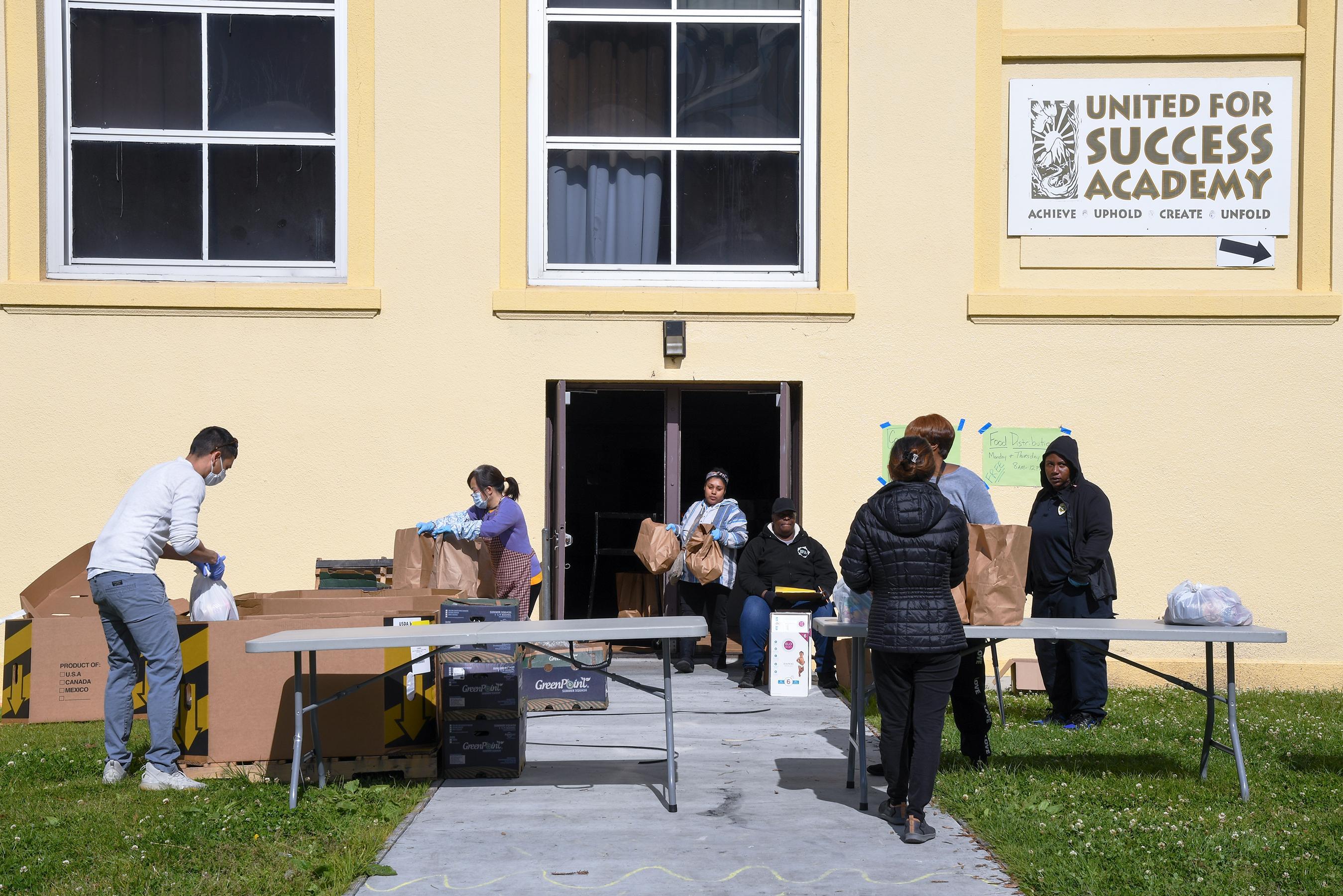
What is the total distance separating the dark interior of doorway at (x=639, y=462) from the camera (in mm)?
10609

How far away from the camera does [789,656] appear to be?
344 inches

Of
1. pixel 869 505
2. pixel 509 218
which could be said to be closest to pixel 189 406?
pixel 509 218

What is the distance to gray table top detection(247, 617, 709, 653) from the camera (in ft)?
17.9

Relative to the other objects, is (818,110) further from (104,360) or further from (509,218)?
(104,360)

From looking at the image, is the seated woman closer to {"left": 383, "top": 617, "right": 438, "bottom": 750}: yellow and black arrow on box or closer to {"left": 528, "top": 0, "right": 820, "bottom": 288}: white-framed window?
{"left": 528, "top": 0, "right": 820, "bottom": 288}: white-framed window

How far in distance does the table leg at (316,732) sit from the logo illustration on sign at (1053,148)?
7.06 metres

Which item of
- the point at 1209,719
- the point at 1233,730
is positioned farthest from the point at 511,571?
the point at 1233,730

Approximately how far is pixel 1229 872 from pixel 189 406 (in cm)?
816

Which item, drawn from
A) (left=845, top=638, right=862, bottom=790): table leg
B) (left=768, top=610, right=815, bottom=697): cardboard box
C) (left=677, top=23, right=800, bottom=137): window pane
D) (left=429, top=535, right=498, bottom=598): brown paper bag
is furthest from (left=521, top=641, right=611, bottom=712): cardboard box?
(left=677, top=23, right=800, bottom=137): window pane

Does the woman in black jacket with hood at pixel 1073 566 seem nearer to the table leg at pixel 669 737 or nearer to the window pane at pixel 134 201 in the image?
the table leg at pixel 669 737

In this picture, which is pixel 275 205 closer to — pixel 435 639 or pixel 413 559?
pixel 413 559

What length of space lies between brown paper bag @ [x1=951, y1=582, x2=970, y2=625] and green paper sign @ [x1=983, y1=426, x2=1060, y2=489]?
14.1 ft

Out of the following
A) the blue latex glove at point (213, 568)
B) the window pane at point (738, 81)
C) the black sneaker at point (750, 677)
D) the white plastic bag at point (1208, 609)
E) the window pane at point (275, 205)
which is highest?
the window pane at point (738, 81)

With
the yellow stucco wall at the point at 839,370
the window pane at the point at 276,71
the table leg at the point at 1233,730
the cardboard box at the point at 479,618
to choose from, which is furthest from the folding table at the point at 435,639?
the window pane at the point at 276,71
